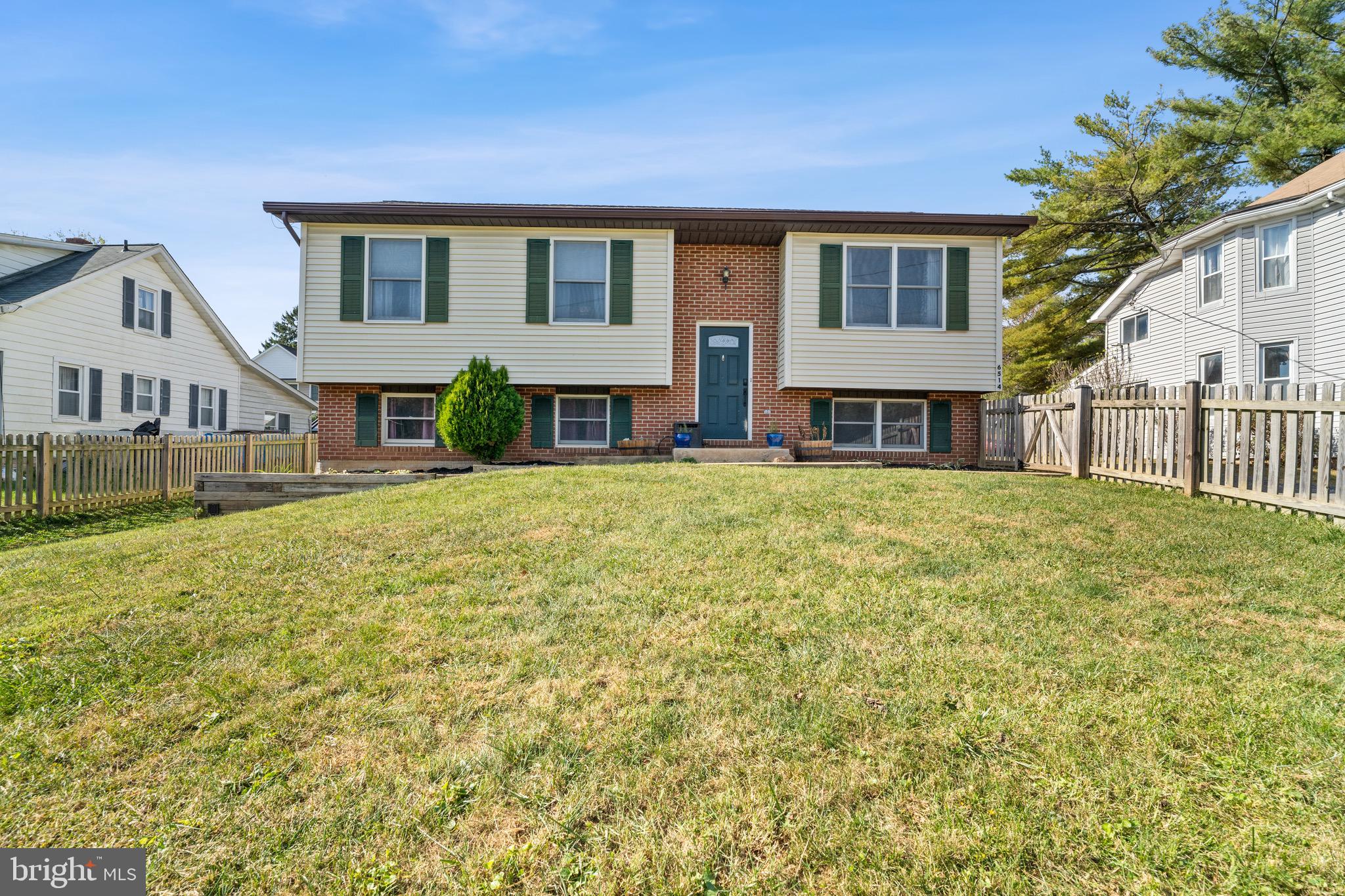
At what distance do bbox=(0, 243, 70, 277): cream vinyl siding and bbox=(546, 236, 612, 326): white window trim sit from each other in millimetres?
16267

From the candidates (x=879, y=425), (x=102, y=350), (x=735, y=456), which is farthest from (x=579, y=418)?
(x=102, y=350)

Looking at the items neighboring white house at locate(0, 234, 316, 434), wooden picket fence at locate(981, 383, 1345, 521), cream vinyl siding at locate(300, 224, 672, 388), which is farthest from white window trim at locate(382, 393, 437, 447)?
wooden picket fence at locate(981, 383, 1345, 521)

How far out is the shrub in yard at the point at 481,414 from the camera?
1144 centimetres

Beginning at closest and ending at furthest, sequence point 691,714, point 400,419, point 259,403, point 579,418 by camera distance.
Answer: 1. point 691,714
2. point 400,419
3. point 579,418
4. point 259,403

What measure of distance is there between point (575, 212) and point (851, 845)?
11.8 m

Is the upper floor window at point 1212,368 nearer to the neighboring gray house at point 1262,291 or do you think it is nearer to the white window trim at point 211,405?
the neighboring gray house at point 1262,291

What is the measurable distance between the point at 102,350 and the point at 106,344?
23 centimetres

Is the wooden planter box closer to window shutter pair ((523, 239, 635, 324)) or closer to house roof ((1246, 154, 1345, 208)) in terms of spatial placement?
window shutter pair ((523, 239, 635, 324))

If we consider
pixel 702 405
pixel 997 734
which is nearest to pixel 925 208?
pixel 702 405

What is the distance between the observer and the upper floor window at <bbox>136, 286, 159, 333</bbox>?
63.6ft

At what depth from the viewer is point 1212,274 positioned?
60.6 ft

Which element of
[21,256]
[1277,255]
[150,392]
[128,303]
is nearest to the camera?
[1277,255]

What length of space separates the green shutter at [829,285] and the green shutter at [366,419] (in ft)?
30.0

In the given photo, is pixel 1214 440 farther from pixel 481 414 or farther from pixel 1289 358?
pixel 1289 358
